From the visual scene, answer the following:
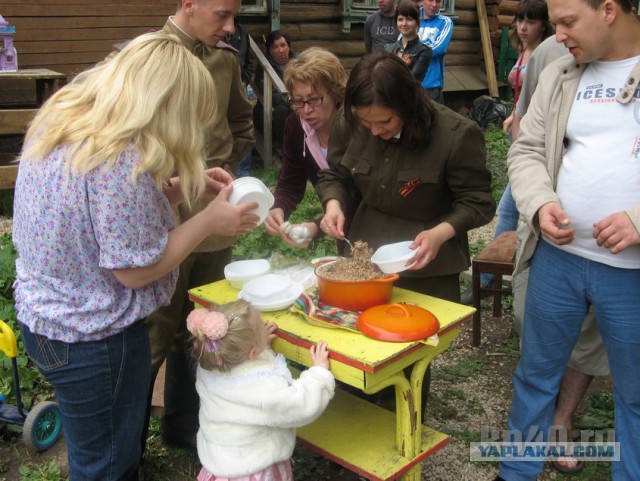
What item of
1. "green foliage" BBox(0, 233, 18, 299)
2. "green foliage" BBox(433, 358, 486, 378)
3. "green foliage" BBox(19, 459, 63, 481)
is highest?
"green foliage" BBox(0, 233, 18, 299)

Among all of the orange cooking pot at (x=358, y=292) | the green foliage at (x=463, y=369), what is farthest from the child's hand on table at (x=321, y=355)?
the green foliage at (x=463, y=369)

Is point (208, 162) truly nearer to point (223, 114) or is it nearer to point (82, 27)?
point (223, 114)

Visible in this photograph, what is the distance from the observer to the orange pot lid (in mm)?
2119

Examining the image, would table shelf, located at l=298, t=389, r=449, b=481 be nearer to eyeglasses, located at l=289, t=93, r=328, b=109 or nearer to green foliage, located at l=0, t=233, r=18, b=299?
eyeglasses, located at l=289, t=93, r=328, b=109

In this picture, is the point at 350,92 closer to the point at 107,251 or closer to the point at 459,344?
the point at 107,251

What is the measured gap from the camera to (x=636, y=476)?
7.79ft

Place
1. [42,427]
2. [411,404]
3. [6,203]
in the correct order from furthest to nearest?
[6,203]
[42,427]
[411,404]

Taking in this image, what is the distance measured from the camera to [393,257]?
2.44 m

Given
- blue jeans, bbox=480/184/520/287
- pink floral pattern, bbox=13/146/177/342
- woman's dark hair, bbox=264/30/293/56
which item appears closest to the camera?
pink floral pattern, bbox=13/146/177/342

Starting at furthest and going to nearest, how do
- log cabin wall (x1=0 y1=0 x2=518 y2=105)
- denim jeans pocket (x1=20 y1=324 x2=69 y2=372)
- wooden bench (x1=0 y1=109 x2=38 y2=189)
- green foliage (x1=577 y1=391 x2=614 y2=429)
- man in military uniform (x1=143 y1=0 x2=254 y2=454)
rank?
log cabin wall (x1=0 y1=0 x2=518 y2=105) → wooden bench (x1=0 y1=109 x2=38 y2=189) → green foliage (x1=577 y1=391 x2=614 y2=429) → man in military uniform (x1=143 y1=0 x2=254 y2=454) → denim jeans pocket (x1=20 y1=324 x2=69 y2=372)

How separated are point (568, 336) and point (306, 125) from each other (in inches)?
55.1

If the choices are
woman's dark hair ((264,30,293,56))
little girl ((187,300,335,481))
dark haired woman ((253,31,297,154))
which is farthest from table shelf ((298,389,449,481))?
woman's dark hair ((264,30,293,56))

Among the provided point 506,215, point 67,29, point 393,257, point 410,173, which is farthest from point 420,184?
point 67,29

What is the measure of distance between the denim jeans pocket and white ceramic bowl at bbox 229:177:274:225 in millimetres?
670
